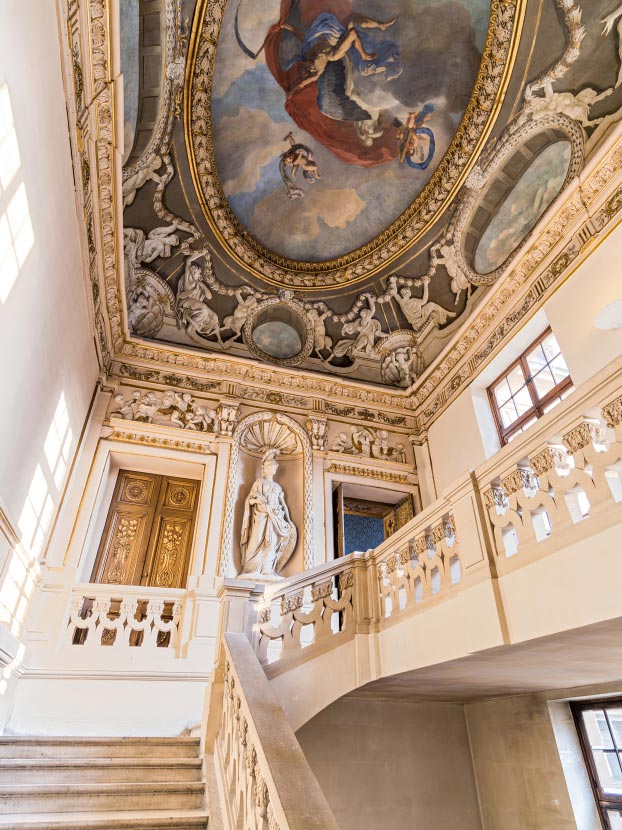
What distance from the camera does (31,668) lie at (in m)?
5.56

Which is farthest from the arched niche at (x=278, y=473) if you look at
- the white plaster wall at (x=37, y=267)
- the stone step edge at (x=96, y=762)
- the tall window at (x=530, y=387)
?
the stone step edge at (x=96, y=762)

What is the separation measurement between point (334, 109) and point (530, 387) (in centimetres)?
554

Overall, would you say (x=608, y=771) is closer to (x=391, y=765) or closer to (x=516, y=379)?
(x=391, y=765)

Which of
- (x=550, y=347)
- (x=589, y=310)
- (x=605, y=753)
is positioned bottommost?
(x=605, y=753)

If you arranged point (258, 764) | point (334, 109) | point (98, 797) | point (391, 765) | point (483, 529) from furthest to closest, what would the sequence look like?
point (334, 109) → point (391, 765) → point (483, 529) → point (98, 797) → point (258, 764)

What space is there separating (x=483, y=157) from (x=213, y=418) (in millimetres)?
6069

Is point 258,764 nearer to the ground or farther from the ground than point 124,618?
nearer to the ground

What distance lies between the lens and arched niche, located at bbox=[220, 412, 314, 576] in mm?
7523

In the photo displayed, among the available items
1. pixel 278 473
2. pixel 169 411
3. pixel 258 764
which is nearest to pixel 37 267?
pixel 169 411

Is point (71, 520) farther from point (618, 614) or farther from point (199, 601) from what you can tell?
point (618, 614)

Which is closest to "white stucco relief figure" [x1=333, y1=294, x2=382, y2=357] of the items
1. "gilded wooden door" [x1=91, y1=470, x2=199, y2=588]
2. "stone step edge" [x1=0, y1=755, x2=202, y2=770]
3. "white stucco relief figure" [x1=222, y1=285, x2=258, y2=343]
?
"white stucco relief figure" [x1=222, y1=285, x2=258, y2=343]

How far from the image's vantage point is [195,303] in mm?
9047

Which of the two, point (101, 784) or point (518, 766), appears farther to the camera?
point (518, 766)

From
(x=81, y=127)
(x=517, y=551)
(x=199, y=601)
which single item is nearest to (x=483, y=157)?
(x=81, y=127)
